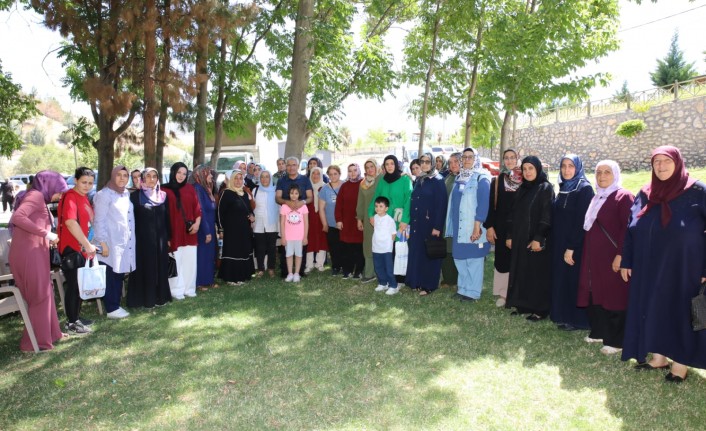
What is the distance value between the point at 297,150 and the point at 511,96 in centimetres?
423

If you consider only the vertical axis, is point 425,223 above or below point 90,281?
above

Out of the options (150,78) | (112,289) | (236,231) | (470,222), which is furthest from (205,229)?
(470,222)

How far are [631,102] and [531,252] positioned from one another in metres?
21.1

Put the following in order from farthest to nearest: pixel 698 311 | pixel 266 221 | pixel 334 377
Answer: pixel 266 221, pixel 334 377, pixel 698 311

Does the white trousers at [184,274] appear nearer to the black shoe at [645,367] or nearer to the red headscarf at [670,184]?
the black shoe at [645,367]

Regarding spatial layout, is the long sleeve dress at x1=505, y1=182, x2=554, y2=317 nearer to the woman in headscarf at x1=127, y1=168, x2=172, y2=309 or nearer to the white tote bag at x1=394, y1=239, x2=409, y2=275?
the white tote bag at x1=394, y1=239, x2=409, y2=275

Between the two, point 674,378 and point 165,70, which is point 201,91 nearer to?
point 165,70

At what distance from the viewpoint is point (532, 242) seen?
5.56 m

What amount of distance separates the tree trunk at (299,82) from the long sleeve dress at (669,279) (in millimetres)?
6758

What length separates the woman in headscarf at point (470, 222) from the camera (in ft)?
21.0

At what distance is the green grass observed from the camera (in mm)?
3611

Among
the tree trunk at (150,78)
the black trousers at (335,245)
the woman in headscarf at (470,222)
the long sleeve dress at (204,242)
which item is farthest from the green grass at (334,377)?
the tree trunk at (150,78)

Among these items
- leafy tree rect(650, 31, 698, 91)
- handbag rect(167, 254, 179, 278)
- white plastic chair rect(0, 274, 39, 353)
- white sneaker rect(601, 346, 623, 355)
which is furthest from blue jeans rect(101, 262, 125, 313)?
leafy tree rect(650, 31, 698, 91)

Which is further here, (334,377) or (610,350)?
(610,350)
